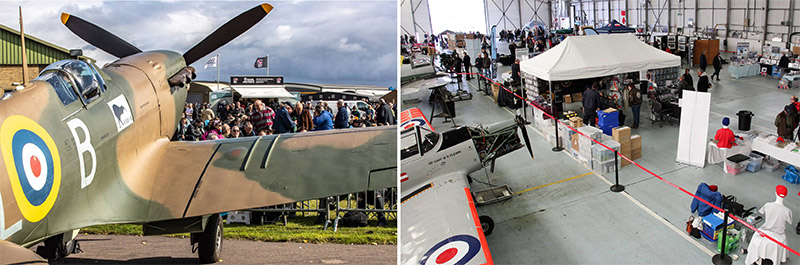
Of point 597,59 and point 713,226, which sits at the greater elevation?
point 597,59

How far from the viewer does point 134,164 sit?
14.4 ft

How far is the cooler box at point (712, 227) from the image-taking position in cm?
494

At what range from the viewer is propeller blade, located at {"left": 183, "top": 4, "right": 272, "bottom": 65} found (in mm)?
6332

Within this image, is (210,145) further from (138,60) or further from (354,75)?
→ (354,75)

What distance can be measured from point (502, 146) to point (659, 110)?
452cm

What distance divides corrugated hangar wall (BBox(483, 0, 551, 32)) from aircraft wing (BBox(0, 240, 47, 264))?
120 ft

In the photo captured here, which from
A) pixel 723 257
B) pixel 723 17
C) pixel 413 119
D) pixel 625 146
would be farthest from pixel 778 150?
pixel 723 17

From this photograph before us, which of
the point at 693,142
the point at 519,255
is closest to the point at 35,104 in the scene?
the point at 519,255

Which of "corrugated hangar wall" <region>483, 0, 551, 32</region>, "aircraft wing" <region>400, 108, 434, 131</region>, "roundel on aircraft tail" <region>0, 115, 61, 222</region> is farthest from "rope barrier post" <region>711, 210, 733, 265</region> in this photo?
"corrugated hangar wall" <region>483, 0, 551, 32</region>

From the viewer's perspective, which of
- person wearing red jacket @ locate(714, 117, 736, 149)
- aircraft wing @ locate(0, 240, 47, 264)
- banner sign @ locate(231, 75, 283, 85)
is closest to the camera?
aircraft wing @ locate(0, 240, 47, 264)

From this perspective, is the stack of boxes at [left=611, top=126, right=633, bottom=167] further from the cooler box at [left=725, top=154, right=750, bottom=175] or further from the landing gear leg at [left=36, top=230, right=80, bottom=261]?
the landing gear leg at [left=36, top=230, right=80, bottom=261]

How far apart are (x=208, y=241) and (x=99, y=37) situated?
3805 millimetres

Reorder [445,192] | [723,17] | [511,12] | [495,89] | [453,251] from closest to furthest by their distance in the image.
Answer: [453,251], [445,192], [495,89], [723,17], [511,12]

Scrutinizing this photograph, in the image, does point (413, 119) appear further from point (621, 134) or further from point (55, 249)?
point (55, 249)
